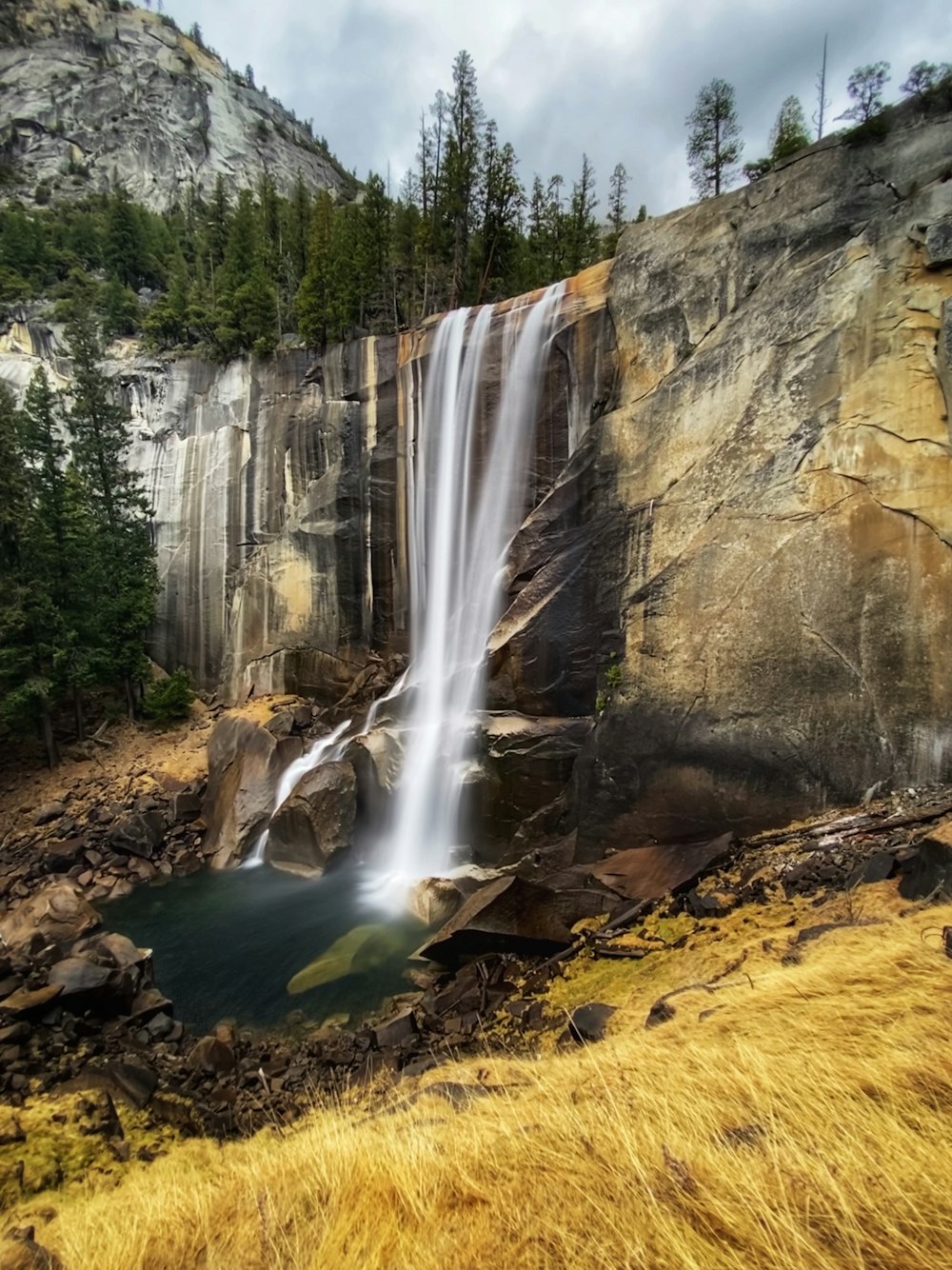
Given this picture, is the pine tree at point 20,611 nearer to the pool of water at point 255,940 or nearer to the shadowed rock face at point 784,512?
the pool of water at point 255,940

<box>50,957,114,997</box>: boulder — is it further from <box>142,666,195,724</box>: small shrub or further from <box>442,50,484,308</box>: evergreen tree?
<box>442,50,484,308</box>: evergreen tree

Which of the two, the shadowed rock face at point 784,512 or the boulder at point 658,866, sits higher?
the shadowed rock face at point 784,512

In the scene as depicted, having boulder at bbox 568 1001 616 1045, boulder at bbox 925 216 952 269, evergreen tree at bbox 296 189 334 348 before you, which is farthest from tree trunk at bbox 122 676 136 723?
boulder at bbox 925 216 952 269

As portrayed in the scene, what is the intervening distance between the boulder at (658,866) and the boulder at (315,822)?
23.4ft

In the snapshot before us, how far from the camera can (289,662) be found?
2358 centimetres

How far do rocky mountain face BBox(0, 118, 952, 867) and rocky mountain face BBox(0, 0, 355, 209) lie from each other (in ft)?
251

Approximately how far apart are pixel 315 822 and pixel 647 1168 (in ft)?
44.3

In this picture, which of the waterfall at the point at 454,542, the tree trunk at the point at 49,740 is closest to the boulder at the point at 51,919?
the waterfall at the point at 454,542

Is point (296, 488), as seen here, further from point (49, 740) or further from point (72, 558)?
point (49, 740)

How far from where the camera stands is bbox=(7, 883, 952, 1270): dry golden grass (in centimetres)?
232

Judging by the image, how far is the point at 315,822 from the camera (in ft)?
50.0

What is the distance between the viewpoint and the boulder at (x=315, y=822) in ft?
49.8

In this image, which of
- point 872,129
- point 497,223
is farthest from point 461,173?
point 872,129

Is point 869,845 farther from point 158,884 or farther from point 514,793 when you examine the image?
point 158,884
